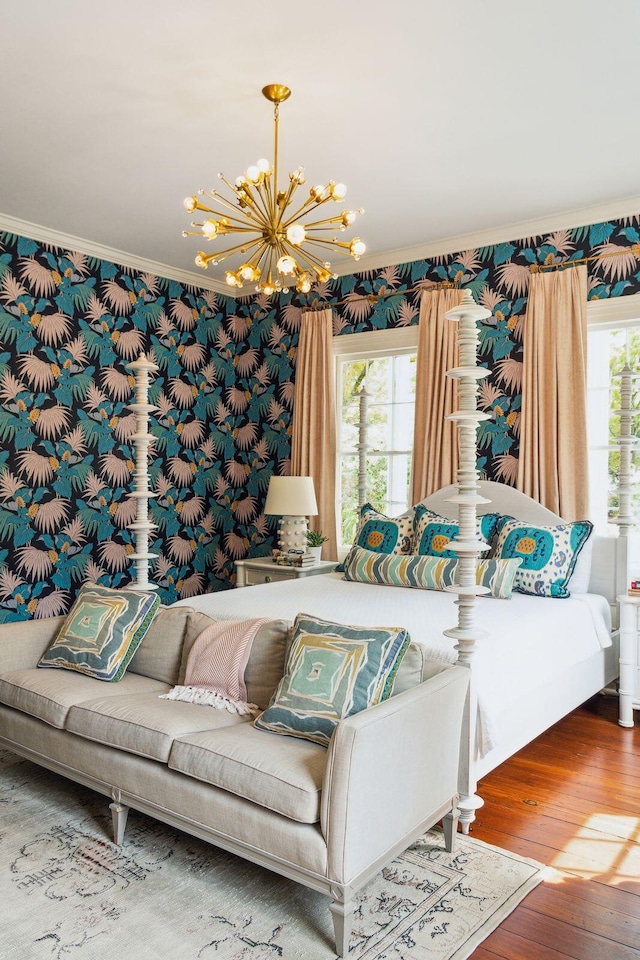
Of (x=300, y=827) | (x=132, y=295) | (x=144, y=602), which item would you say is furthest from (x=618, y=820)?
(x=132, y=295)

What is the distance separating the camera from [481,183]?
395cm

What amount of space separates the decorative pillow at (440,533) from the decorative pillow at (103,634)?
66.9 inches

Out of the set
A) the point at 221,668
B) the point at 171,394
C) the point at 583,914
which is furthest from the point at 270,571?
the point at 583,914

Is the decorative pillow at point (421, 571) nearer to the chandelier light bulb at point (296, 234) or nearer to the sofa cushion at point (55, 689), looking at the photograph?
the sofa cushion at point (55, 689)

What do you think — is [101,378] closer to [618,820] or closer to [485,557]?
[485,557]

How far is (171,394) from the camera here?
5.64m

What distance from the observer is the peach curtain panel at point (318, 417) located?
5508 millimetres

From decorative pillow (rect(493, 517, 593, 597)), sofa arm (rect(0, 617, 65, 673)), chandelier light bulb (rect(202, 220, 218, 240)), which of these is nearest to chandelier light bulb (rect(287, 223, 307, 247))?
chandelier light bulb (rect(202, 220, 218, 240))

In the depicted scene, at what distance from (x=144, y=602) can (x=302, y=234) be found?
1654 millimetres

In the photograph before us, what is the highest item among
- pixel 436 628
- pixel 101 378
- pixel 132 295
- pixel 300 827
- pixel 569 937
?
pixel 132 295

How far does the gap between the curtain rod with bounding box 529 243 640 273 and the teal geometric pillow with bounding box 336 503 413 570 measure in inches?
66.7

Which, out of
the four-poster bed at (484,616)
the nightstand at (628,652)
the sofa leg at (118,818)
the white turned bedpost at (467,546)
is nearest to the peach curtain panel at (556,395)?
the four-poster bed at (484,616)

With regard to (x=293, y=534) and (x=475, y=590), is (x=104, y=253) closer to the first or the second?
(x=293, y=534)

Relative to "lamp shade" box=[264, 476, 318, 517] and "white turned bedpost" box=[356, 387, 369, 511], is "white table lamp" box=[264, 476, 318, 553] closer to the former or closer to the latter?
"lamp shade" box=[264, 476, 318, 517]
